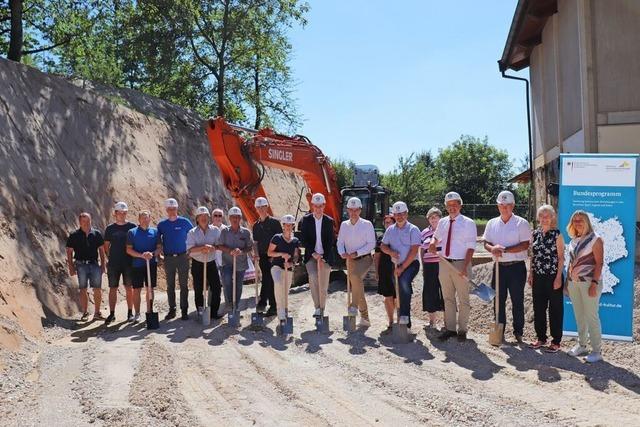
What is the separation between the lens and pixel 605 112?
34.4 feet

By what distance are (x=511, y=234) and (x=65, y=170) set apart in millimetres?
10095

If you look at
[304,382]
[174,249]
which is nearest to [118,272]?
[174,249]

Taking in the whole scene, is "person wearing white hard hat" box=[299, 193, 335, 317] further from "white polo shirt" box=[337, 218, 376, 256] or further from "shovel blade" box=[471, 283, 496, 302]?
"shovel blade" box=[471, 283, 496, 302]

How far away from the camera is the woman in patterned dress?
7.13 metres

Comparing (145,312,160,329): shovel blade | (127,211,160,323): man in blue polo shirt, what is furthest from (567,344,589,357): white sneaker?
(127,211,160,323): man in blue polo shirt

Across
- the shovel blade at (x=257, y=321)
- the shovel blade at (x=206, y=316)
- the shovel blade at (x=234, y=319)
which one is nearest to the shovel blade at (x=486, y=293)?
the shovel blade at (x=257, y=321)

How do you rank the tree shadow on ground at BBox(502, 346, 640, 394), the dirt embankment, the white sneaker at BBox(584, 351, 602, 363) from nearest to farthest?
1. the tree shadow on ground at BBox(502, 346, 640, 394)
2. the white sneaker at BBox(584, 351, 602, 363)
3. the dirt embankment

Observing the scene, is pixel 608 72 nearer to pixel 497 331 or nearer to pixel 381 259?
pixel 381 259

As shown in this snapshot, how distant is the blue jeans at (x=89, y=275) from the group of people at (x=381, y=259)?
0.05 feet

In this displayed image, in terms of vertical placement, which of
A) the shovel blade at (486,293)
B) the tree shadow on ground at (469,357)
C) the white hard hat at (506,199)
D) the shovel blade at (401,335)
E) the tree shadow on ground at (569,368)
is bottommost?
the tree shadow on ground at (569,368)

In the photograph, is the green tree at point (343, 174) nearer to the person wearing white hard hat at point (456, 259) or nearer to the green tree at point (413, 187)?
the green tree at point (413, 187)

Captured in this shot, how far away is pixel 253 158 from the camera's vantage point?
11.7m

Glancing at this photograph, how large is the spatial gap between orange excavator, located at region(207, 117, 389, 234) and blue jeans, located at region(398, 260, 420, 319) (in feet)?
13.2

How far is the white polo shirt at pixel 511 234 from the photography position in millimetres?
7434
